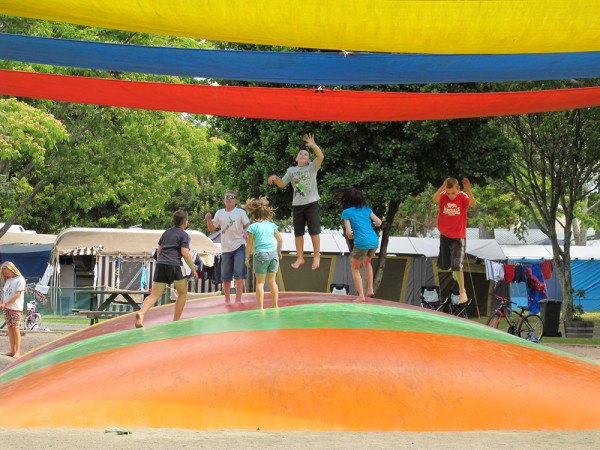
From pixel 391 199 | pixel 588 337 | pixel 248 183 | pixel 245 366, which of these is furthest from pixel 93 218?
pixel 245 366

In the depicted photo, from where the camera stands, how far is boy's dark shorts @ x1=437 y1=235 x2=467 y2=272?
1125 centimetres

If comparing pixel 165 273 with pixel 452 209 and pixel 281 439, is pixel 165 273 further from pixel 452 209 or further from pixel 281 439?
pixel 281 439

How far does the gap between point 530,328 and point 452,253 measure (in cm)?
664

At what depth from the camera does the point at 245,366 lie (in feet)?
24.8

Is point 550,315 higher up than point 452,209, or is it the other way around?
point 452,209

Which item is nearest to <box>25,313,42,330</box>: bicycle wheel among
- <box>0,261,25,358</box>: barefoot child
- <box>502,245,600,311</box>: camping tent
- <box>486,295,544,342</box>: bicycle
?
<box>0,261,25,358</box>: barefoot child

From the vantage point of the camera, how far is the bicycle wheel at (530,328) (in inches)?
671

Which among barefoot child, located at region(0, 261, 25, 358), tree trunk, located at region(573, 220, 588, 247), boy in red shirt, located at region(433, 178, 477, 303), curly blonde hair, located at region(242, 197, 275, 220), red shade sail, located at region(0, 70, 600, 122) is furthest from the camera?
tree trunk, located at region(573, 220, 588, 247)

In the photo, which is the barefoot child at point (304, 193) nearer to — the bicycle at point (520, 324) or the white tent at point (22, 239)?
the bicycle at point (520, 324)

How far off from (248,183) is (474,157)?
18.8ft

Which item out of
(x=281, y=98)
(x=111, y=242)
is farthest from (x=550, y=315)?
(x=111, y=242)

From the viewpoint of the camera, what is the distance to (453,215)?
11.2m

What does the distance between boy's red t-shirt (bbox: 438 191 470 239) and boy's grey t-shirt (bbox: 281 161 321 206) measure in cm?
165

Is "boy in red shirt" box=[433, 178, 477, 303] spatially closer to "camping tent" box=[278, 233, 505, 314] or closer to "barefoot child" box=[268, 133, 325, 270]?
"barefoot child" box=[268, 133, 325, 270]
